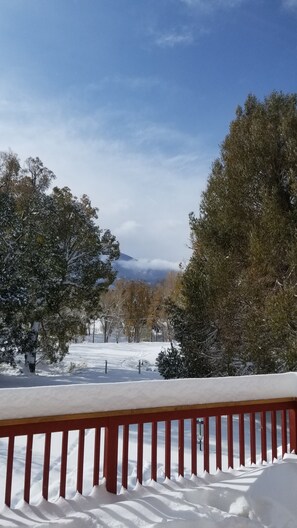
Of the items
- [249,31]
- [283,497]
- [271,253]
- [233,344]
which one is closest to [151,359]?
[233,344]

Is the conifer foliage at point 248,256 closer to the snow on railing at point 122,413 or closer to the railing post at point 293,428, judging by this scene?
the railing post at point 293,428

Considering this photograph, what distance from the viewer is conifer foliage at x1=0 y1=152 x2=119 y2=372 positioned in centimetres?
1278

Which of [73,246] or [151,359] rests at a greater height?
[73,246]

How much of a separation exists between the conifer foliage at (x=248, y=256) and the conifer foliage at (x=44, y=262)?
4.99 metres

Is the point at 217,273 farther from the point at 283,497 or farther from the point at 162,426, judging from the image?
the point at 283,497

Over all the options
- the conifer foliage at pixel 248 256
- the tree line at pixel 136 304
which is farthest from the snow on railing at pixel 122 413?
the tree line at pixel 136 304

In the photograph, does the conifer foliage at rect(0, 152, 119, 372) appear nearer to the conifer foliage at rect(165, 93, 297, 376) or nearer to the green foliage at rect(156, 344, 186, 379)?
the green foliage at rect(156, 344, 186, 379)

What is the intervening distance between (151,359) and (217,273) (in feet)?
66.6

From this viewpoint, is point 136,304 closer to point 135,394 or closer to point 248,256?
point 248,256

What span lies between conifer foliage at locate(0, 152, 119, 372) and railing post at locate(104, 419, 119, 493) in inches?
394

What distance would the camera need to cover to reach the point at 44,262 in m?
13.5

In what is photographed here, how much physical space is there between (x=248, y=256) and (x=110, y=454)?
7.03 metres

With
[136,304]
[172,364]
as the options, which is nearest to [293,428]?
[172,364]

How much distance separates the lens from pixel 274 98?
10156 millimetres
